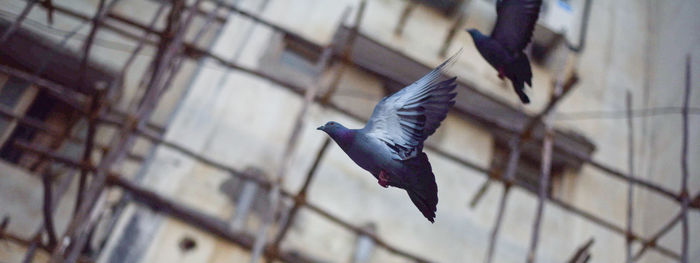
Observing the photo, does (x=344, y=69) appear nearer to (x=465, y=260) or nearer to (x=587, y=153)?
(x=465, y=260)

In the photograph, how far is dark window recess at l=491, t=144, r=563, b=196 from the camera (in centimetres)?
725

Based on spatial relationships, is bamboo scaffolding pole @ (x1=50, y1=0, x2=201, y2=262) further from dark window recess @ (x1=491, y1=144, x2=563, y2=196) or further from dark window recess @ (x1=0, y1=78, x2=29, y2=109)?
dark window recess @ (x1=491, y1=144, x2=563, y2=196)

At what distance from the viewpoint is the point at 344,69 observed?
661 cm

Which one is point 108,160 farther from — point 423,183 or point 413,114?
point 423,183

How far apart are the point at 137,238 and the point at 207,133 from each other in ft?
3.71

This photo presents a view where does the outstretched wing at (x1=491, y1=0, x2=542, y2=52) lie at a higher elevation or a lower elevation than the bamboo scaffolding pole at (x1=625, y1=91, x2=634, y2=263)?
lower

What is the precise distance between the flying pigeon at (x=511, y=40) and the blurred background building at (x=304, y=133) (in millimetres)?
2378

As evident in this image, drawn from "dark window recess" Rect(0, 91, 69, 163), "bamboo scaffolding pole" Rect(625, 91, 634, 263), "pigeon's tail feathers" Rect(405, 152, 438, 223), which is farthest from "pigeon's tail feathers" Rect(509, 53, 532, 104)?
"dark window recess" Rect(0, 91, 69, 163)

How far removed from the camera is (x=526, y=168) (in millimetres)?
7395

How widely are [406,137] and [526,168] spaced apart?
5924mm

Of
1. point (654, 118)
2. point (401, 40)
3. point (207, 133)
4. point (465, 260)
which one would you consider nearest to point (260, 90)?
point (207, 133)

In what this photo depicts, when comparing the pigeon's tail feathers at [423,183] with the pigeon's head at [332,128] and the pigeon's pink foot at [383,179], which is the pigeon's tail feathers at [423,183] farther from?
the pigeon's head at [332,128]

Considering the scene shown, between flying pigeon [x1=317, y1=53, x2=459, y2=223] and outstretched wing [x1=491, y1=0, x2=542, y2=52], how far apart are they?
2.19 feet

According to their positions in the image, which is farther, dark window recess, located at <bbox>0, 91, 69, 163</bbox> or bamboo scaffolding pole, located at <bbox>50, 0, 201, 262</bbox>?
dark window recess, located at <bbox>0, 91, 69, 163</bbox>
